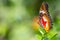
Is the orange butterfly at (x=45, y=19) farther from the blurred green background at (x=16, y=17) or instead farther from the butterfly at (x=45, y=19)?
the blurred green background at (x=16, y=17)

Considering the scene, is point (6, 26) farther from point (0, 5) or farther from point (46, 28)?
point (46, 28)

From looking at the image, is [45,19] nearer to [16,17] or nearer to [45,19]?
[45,19]

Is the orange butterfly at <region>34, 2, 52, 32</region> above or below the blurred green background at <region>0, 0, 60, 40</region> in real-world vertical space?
below

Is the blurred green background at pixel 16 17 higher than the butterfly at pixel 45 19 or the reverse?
higher

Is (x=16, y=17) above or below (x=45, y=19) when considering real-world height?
above

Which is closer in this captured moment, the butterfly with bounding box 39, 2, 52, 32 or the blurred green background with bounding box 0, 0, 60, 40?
the butterfly with bounding box 39, 2, 52, 32

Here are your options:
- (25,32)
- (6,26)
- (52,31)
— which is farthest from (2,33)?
(52,31)

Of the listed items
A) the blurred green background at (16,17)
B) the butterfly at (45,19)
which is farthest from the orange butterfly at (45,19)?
the blurred green background at (16,17)

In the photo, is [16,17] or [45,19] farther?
[16,17]

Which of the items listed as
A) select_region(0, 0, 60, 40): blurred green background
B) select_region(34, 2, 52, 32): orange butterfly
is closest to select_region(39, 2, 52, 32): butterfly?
select_region(34, 2, 52, 32): orange butterfly

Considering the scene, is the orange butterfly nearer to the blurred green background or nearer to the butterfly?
the butterfly

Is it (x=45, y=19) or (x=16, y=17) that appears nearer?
(x=45, y=19)

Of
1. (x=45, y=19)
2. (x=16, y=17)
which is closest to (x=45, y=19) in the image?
(x=45, y=19)
